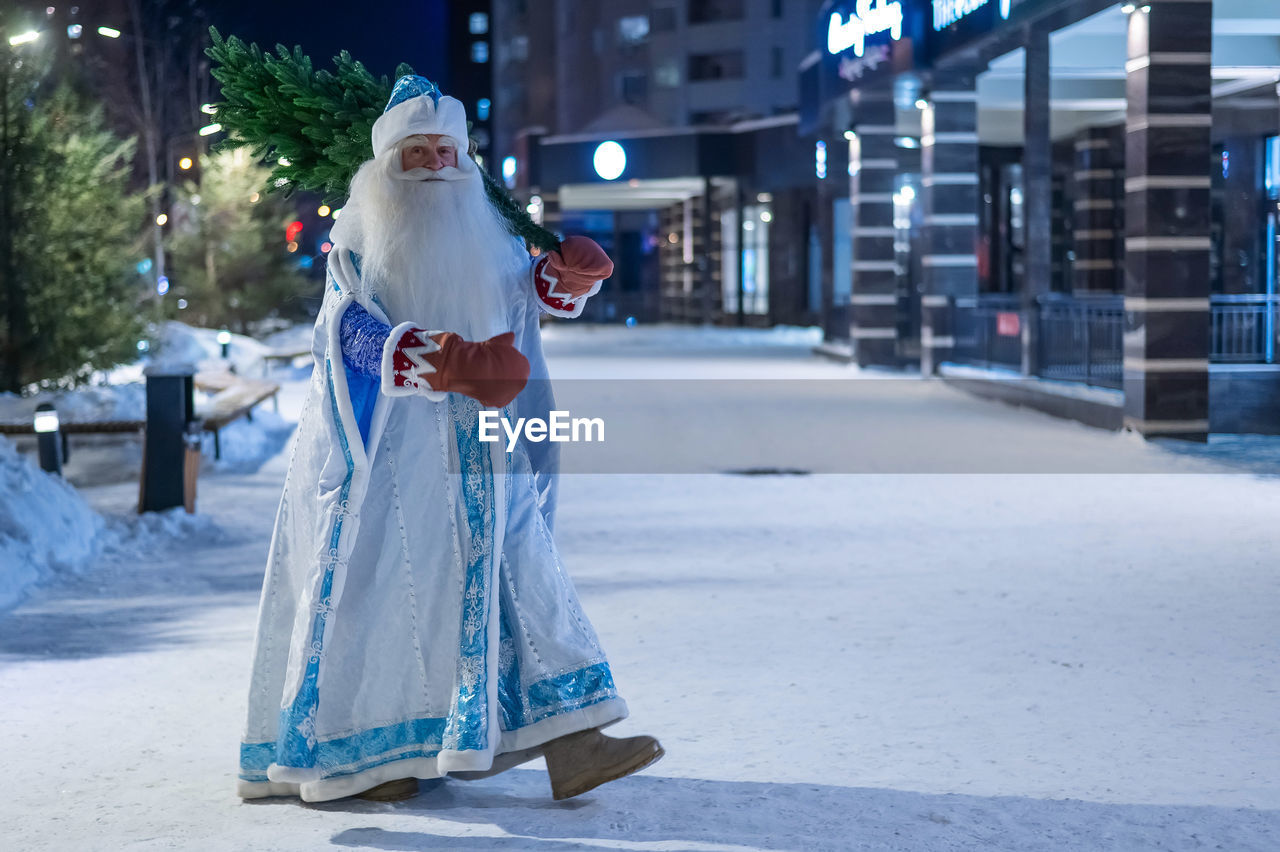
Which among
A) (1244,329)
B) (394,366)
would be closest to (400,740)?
(394,366)

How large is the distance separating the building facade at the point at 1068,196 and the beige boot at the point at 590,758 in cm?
1085

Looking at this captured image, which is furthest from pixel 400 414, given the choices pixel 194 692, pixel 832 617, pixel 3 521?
pixel 3 521

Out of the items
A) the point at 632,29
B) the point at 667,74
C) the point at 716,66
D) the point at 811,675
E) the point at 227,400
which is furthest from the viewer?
the point at 632,29

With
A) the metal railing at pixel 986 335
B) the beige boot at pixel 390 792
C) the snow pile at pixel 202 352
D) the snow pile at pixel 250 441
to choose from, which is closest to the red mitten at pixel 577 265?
the beige boot at pixel 390 792

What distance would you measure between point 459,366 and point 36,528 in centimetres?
498

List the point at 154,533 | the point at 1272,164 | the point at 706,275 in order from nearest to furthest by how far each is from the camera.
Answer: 1. the point at 154,533
2. the point at 1272,164
3. the point at 706,275

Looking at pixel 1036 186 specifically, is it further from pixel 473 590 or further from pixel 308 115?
pixel 473 590

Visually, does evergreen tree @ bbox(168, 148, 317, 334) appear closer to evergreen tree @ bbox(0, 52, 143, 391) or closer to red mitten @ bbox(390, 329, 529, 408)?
evergreen tree @ bbox(0, 52, 143, 391)

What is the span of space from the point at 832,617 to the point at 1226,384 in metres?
9.19

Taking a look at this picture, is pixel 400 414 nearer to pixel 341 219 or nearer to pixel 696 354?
pixel 341 219

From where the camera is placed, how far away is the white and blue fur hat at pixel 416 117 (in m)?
4.19

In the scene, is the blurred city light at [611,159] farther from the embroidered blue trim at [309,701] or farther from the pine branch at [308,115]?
the embroidered blue trim at [309,701]

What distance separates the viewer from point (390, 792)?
4.26 m

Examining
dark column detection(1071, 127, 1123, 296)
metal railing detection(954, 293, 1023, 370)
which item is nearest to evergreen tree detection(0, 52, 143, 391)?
metal railing detection(954, 293, 1023, 370)
